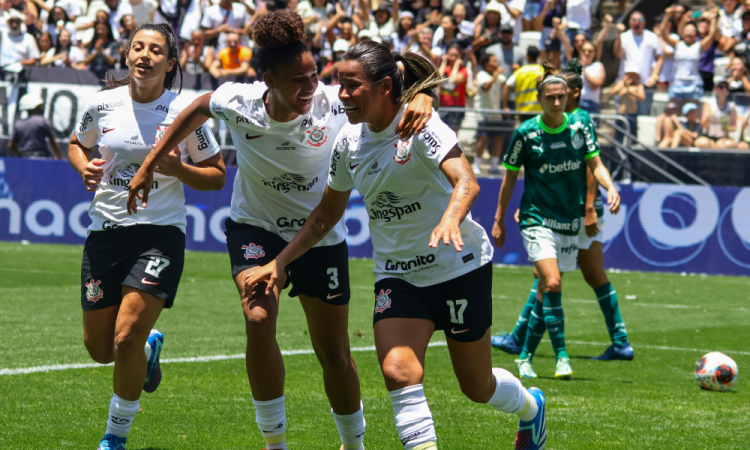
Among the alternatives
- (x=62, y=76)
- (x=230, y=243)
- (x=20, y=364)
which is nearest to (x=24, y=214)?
(x=62, y=76)

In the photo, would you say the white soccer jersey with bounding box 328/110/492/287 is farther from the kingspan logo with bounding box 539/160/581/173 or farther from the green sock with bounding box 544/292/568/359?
the kingspan logo with bounding box 539/160/581/173

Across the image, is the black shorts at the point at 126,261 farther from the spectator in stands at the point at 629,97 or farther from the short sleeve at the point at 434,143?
the spectator in stands at the point at 629,97

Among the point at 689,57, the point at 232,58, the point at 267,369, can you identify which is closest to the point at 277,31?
the point at 267,369

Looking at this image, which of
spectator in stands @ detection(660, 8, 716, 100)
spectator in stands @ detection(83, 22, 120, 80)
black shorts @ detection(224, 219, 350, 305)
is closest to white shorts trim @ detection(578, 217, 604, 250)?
black shorts @ detection(224, 219, 350, 305)

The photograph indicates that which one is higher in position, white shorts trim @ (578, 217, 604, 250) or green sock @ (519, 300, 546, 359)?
white shorts trim @ (578, 217, 604, 250)

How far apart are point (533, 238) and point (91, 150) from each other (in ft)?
12.0

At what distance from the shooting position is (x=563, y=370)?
7.30 m

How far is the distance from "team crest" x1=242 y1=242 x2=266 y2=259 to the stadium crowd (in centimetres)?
1162

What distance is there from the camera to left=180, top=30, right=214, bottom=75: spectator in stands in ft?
63.7

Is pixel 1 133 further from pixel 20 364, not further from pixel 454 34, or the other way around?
pixel 20 364

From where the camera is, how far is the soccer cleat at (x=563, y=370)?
23.9ft

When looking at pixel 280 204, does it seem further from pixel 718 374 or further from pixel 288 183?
pixel 718 374

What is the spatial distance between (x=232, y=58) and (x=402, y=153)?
49.8 feet

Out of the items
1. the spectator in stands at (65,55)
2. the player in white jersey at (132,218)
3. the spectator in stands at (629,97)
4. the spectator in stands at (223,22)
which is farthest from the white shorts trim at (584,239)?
the spectator in stands at (65,55)
